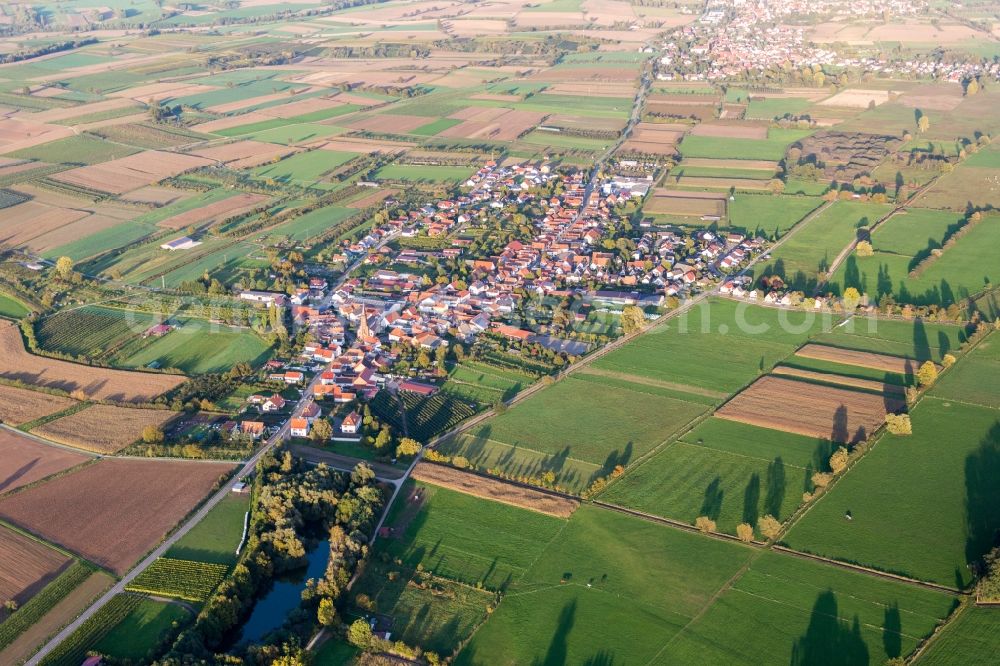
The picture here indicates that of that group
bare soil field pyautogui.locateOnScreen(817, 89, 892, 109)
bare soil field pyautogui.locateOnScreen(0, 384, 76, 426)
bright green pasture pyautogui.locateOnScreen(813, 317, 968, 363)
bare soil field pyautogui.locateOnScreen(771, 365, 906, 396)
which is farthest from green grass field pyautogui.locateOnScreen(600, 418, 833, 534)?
bare soil field pyautogui.locateOnScreen(817, 89, 892, 109)

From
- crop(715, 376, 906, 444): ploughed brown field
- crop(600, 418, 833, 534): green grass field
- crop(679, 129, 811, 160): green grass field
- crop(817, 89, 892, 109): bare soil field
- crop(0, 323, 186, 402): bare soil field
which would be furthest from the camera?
crop(817, 89, 892, 109): bare soil field

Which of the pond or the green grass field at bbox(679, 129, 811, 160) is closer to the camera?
the pond

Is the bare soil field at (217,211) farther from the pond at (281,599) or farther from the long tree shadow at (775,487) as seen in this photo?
the long tree shadow at (775,487)

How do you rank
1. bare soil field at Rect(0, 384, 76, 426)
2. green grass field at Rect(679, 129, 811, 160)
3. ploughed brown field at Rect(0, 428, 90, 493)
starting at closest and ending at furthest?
ploughed brown field at Rect(0, 428, 90, 493)
bare soil field at Rect(0, 384, 76, 426)
green grass field at Rect(679, 129, 811, 160)

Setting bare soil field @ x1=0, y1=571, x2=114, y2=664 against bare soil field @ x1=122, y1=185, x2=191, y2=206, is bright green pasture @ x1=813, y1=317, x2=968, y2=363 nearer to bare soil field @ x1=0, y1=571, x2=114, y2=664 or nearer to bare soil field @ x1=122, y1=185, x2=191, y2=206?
bare soil field @ x1=0, y1=571, x2=114, y2=664

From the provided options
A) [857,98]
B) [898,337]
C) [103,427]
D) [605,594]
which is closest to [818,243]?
[898,337]

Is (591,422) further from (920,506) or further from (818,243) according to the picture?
(818,243)

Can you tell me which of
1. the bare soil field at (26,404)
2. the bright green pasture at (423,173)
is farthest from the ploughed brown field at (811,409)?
the bright green pasture at (423,173)
